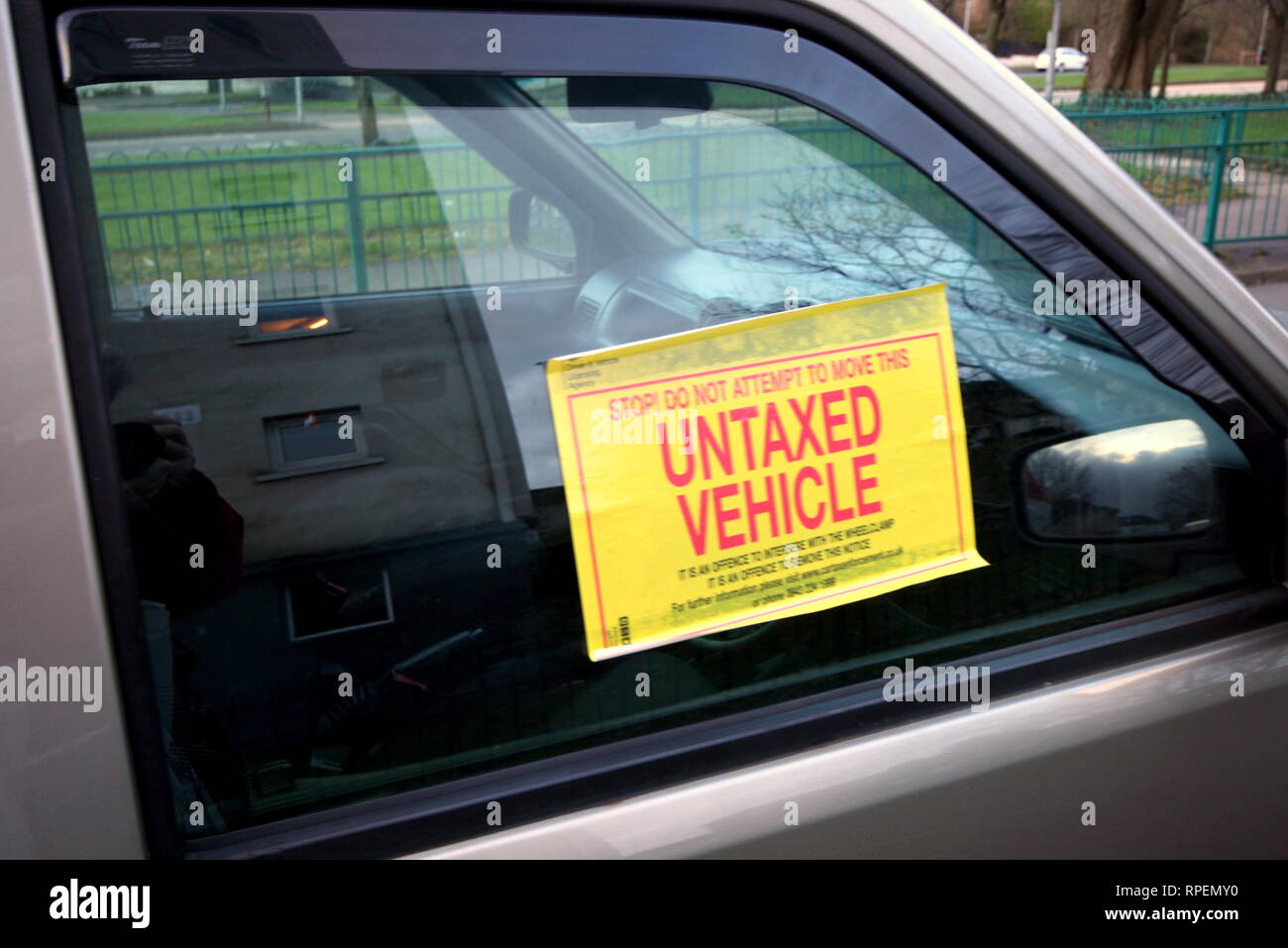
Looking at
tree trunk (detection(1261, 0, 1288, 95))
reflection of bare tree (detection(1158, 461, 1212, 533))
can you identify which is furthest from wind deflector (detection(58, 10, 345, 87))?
tree trunk (detection(1261, 0, 1288, 95))

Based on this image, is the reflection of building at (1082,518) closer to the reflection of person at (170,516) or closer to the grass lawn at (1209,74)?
the reflection of person at (170,516)

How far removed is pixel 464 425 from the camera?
57.0 inches

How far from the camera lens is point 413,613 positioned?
4.45 ft

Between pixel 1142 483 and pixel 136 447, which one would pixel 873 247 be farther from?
pixel 136 447

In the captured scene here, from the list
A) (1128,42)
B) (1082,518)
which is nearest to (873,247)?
(1082,518)

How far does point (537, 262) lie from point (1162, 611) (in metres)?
1.11

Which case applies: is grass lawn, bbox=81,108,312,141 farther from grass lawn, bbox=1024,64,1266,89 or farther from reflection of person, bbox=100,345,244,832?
grass lawn, bbox=1024,64,1266,89

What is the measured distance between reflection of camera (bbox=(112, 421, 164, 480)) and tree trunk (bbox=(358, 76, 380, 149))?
0.47 metres

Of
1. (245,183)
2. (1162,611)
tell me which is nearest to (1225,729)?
(1162,611)

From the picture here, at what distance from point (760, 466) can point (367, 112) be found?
799 mm

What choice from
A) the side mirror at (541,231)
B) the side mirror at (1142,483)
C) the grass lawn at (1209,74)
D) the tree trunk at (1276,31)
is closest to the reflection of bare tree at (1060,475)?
the side mirror at (1142,483)

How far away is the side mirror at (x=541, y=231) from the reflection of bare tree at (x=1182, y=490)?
38.6 inches

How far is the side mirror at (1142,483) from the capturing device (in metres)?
1.60

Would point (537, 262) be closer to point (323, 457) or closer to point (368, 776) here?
point (323, 457)
